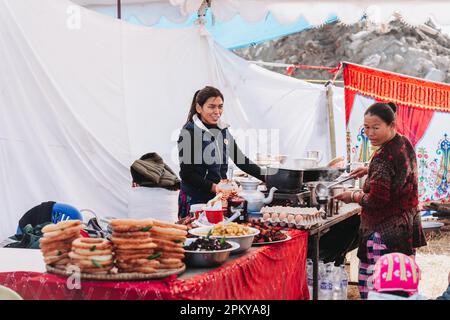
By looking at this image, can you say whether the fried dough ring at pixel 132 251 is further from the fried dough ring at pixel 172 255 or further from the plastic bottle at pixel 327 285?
the plastic bottle at pixel 327 285

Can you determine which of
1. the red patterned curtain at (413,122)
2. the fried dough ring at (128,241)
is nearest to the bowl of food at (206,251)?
the fried dough ring at (128,241)

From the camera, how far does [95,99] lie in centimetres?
535

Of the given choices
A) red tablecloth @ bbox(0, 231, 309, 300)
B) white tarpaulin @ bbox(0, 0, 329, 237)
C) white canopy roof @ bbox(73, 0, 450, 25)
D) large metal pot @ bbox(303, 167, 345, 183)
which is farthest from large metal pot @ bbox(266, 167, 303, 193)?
white canopy roof @ bbox(73, 0, 450, 25)

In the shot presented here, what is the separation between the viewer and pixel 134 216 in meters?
5.36

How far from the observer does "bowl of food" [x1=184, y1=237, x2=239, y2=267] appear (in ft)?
6.57

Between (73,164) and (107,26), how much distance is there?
5.03 ft

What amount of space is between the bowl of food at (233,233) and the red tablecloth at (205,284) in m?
0.05

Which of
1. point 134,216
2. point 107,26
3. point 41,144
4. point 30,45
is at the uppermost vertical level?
point 107,26

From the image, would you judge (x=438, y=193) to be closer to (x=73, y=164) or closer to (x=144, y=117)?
(x=144, y=117)

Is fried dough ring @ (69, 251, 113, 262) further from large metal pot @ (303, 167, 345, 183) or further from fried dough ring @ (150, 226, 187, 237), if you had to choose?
large metal pot @ (303, 167, 345, 183)

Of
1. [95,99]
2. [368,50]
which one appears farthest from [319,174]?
[368,50]

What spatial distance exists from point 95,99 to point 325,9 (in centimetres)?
251

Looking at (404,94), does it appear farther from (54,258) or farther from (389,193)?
(54,258)
